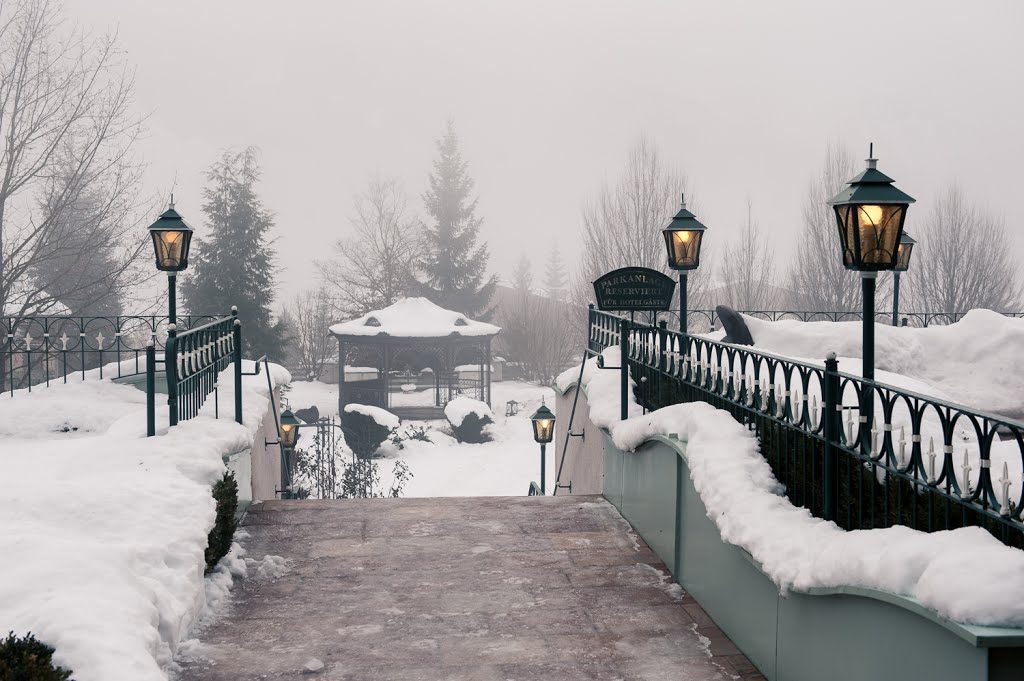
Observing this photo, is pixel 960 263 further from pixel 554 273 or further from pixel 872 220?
pixel 554 273

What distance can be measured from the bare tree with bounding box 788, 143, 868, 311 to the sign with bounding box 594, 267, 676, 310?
80.2 feet

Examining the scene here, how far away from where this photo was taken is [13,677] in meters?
3.51

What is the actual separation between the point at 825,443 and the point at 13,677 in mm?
3889

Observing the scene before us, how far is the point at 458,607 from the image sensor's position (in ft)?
19.6

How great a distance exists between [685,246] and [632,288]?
4.08 ft

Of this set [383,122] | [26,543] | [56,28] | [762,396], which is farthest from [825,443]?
[383,122]

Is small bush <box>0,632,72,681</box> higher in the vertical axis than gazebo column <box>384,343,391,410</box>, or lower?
higher

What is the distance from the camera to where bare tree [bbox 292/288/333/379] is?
4628 cm

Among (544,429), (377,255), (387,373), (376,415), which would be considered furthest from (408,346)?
(377,255)

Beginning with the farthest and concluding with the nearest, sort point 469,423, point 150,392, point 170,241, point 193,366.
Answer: point 469,423, point 170,241, point 193,366, point 150,392

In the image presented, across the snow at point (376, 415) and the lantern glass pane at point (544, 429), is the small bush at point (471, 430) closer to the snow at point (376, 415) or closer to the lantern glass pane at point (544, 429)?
the snow at point (376, 415)

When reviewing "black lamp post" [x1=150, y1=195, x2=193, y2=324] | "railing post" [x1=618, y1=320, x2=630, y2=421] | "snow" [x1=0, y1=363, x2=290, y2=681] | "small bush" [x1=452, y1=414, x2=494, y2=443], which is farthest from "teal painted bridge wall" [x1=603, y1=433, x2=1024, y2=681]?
"small bush" [x1=452, y1=414, x2=494, y2=443]

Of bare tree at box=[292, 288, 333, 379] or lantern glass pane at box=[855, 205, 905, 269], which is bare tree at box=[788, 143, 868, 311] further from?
lantern glass pane at box=[855, 205, 905, 269]

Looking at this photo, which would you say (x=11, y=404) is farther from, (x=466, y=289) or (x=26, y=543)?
(x=466, y=289)
